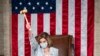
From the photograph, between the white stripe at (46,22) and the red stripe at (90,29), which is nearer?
the red stripe at (90,29)

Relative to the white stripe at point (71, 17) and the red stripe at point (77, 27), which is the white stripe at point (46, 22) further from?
the red stripe at point (77, 27)

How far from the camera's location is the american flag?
586 centimetres

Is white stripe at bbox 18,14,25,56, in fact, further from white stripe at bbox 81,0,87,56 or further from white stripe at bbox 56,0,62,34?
white stripe at bbox 81,0,87,56

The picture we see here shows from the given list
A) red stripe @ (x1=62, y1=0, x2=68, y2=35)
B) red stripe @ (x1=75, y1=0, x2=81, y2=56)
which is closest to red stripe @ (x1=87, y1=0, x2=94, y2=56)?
red stripe @ (x1=75, y1=0, x2=81, y2=56)

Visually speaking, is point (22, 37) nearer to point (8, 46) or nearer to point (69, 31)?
point (8, 46)

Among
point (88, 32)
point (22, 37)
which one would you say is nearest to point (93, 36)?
point (88, 32)

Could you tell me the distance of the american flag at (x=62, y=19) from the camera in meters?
5.86

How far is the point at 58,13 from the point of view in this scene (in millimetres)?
5918

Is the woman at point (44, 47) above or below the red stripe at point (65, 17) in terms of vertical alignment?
below

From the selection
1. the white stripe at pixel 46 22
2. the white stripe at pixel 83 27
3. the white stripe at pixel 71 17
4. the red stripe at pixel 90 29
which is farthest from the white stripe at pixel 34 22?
the red stripe at pixel 90 29

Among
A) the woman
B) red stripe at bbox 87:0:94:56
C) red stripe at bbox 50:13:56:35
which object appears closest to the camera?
the woman

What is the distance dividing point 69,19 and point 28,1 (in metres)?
0.92

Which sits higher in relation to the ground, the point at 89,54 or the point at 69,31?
the point at 69,31

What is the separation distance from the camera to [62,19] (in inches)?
233
